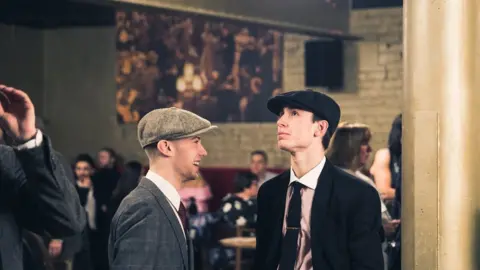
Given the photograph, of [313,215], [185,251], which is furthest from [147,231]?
[313,215]

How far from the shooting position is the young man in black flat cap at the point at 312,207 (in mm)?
3059

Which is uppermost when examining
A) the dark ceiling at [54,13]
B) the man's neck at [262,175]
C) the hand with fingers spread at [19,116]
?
the dark ceiling at [54,13]

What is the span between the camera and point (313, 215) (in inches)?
123

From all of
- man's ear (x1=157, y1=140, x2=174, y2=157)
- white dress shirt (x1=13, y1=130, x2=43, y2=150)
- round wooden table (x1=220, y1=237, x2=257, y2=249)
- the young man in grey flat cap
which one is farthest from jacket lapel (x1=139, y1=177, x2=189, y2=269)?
round wooden table (x1=220, y1=237, x2=257, y2=249)

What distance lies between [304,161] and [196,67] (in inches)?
340

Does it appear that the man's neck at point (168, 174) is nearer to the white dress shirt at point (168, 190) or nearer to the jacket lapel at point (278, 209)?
the white dress shirt at point (168, 190)

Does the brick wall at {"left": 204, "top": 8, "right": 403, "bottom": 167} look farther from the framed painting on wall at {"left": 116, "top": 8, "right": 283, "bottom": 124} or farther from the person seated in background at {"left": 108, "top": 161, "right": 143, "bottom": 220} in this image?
the person seated in background at {"left": 108, "top": 161, "right": 143, "bottom": 220}

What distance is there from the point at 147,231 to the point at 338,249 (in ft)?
2.15

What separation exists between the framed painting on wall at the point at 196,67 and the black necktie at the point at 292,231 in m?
8.00

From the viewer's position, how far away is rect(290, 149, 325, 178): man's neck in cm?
320

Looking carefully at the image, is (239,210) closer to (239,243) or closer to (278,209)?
(239,243)

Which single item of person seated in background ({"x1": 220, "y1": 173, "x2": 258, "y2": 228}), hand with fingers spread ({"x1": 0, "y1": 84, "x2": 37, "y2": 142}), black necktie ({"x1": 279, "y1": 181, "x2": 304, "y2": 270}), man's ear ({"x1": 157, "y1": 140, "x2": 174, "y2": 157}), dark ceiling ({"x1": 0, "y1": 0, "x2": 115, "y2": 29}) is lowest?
person seated in background ({"x1": 220, "y1": 173, "x2": 258, "y2": 228})

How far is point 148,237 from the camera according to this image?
2.69 metres

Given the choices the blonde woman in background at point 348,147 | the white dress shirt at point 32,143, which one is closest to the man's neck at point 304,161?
the white dress shirt at point 32,143
